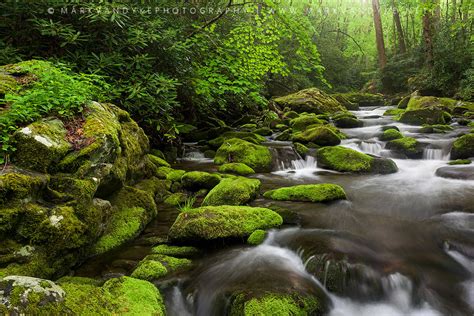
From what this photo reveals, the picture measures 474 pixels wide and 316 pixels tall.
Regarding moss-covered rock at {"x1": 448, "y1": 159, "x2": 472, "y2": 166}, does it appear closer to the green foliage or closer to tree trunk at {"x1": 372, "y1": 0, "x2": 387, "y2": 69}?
the green foliage

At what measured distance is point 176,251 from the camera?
3896 mm

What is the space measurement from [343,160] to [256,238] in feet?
15.1

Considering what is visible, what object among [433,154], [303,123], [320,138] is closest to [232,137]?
[320,138]

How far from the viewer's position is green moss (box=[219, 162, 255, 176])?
7574 millimetres

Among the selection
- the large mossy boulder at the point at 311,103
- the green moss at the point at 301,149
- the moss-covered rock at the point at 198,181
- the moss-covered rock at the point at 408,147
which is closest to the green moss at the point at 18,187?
the moss-covered rock at the point at 198,181

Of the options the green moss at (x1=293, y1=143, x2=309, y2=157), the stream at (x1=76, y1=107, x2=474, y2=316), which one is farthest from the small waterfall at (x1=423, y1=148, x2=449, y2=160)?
the green moss at (x1=293, y1=143, x2=309, y2=157)

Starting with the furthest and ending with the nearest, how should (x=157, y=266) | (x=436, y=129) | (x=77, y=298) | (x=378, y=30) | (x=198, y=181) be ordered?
(x=378, y=30), (x=436, y=129), (x=198, y=181), (x=157, y=266), (x=77, y=298)

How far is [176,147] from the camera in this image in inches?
373

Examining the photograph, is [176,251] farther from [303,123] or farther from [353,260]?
[303,123]

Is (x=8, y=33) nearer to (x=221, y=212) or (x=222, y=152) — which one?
(x=222, y=152)

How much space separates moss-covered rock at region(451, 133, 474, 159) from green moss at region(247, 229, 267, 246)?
22.1 feet

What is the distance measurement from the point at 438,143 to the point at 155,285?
8959 millimetres

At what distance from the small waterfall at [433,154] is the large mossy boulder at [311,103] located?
8.17 meters

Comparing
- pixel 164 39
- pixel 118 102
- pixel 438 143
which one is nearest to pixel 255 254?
pixel 118 102
